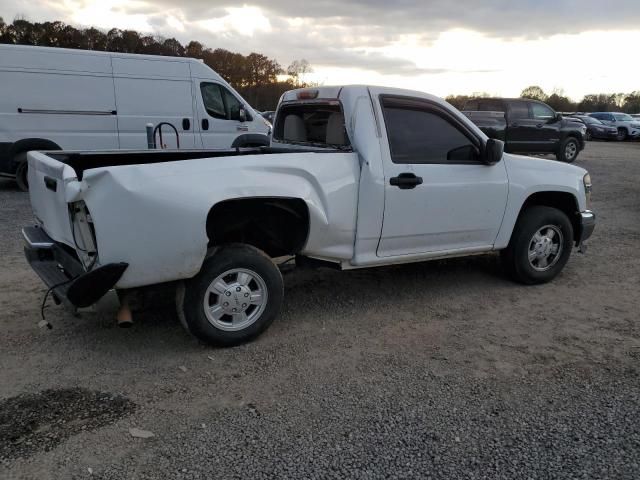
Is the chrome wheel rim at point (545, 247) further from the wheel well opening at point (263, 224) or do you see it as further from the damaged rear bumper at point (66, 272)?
the damaged rear bumper at point (66, 272)

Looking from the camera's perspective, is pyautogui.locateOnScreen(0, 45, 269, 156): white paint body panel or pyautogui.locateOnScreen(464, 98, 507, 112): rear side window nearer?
pyautogui.locateOnScreen(0, 45, 269, 156): white paint body panel

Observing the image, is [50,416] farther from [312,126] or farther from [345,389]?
[312,126]

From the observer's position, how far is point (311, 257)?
14.1 feet

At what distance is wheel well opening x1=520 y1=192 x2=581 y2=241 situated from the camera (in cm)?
543

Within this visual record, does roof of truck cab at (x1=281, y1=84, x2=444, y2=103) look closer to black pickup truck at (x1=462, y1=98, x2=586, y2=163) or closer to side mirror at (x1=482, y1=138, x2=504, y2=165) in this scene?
side mirror at (x1=482, y1=138, x2=504, y2=165)

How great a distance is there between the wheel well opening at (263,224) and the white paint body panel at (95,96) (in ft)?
22.7

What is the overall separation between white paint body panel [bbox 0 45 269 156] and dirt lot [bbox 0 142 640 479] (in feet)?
17.8

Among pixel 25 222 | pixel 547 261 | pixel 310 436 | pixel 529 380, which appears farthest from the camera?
pixel 25 222

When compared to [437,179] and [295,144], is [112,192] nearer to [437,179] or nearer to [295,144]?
[295,144]

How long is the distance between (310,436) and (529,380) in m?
1.56

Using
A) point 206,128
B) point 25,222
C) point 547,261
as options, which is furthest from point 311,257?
point 206,128

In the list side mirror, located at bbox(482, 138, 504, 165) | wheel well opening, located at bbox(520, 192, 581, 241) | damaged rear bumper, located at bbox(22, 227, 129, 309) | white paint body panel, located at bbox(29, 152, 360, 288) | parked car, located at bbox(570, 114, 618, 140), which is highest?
side mirror, located at bbox(482, 138, 504, 165)

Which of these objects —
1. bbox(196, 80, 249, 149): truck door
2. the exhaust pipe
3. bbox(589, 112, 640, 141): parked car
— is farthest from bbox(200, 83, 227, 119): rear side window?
bbox(589, 112, 640, 141): parked car

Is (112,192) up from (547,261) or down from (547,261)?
up
